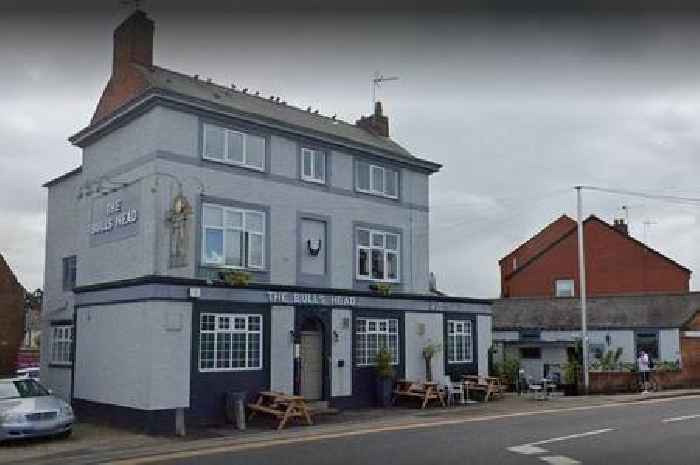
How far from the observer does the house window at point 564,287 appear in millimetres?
50997

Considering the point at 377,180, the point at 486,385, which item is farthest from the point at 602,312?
the point at 377,180

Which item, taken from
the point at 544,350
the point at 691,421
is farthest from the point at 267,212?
the point at 544,350

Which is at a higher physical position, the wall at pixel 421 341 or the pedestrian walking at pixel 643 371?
the wall at pixel 421 341

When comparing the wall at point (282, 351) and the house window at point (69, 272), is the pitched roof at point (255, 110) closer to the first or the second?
the house window at point (69, 272)

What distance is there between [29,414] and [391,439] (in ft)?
26.7

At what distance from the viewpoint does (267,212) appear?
24781 millimetres

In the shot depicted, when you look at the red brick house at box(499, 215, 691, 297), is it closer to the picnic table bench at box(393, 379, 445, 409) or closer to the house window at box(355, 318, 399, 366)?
the house window at box(355, 318, 399, 366)

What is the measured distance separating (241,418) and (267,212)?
23.9 feet

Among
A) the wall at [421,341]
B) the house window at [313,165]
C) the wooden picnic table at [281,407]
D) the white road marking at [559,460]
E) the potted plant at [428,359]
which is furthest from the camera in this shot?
the potted plant at [428,359]

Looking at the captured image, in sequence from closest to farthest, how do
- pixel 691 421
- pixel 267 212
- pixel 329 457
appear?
pixel 329 457 < pixel 691 421 < pixel 267 212

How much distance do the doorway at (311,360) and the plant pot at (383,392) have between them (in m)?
2.35

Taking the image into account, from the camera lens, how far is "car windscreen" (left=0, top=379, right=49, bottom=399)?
18.5 meters

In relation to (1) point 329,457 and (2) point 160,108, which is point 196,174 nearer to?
(2) point 160,108

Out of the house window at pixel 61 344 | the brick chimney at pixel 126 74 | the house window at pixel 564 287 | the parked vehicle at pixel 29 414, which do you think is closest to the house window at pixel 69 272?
the house window at pixel 61 344
